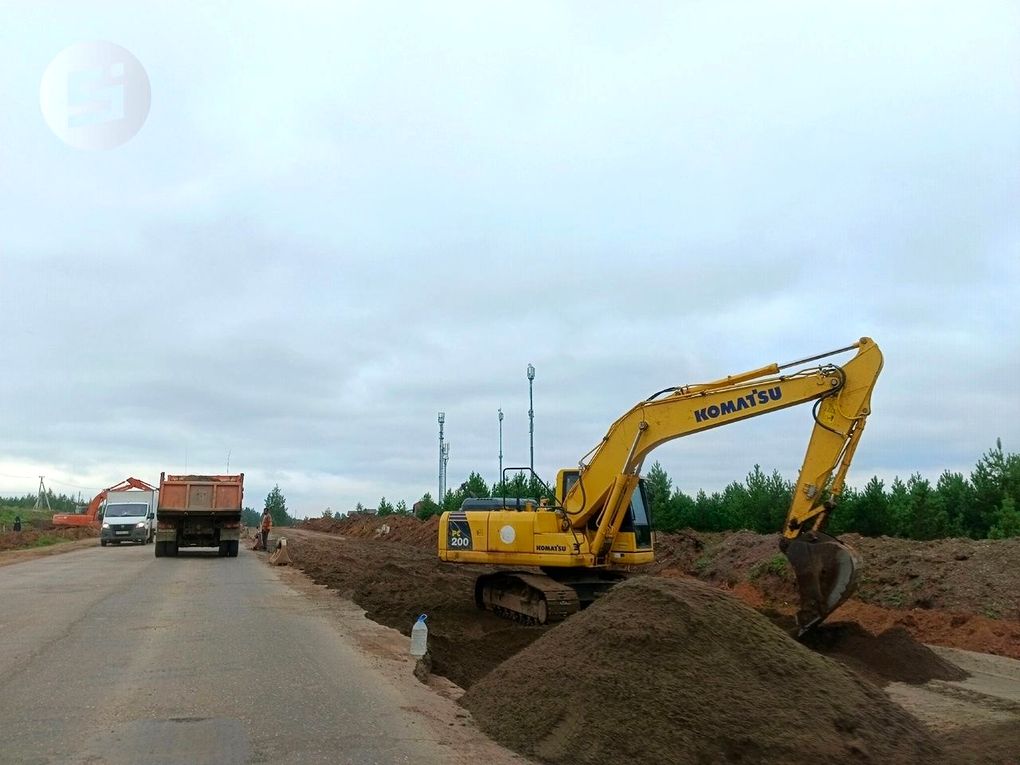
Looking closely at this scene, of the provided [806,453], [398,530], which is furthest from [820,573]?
[398,530]

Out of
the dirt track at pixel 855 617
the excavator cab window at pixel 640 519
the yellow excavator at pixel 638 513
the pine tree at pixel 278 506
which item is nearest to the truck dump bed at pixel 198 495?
the dirt track at pixel 855 617

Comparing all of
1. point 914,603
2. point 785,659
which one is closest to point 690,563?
point 914,603

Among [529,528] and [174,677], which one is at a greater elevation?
[529,528]

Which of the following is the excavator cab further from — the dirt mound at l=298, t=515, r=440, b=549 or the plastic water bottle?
the dirt mound at l=298, t=515, r=440, b=549

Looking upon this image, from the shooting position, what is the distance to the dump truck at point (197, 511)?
28.8 m

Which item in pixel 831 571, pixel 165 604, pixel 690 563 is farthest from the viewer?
pixel 690 563

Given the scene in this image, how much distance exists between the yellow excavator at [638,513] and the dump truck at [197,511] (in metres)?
16.2

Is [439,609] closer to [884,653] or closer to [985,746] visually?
[884,653]

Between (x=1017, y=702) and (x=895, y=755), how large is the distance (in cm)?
383

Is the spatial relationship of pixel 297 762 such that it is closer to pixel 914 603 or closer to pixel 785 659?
pixel 785 659

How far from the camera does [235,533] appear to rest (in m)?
30.0

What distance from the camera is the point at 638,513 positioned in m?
14.5

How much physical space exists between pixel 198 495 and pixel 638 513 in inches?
786

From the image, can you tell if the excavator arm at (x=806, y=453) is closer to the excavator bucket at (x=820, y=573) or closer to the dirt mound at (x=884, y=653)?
the excavator bucket at (x=820, y=573)
